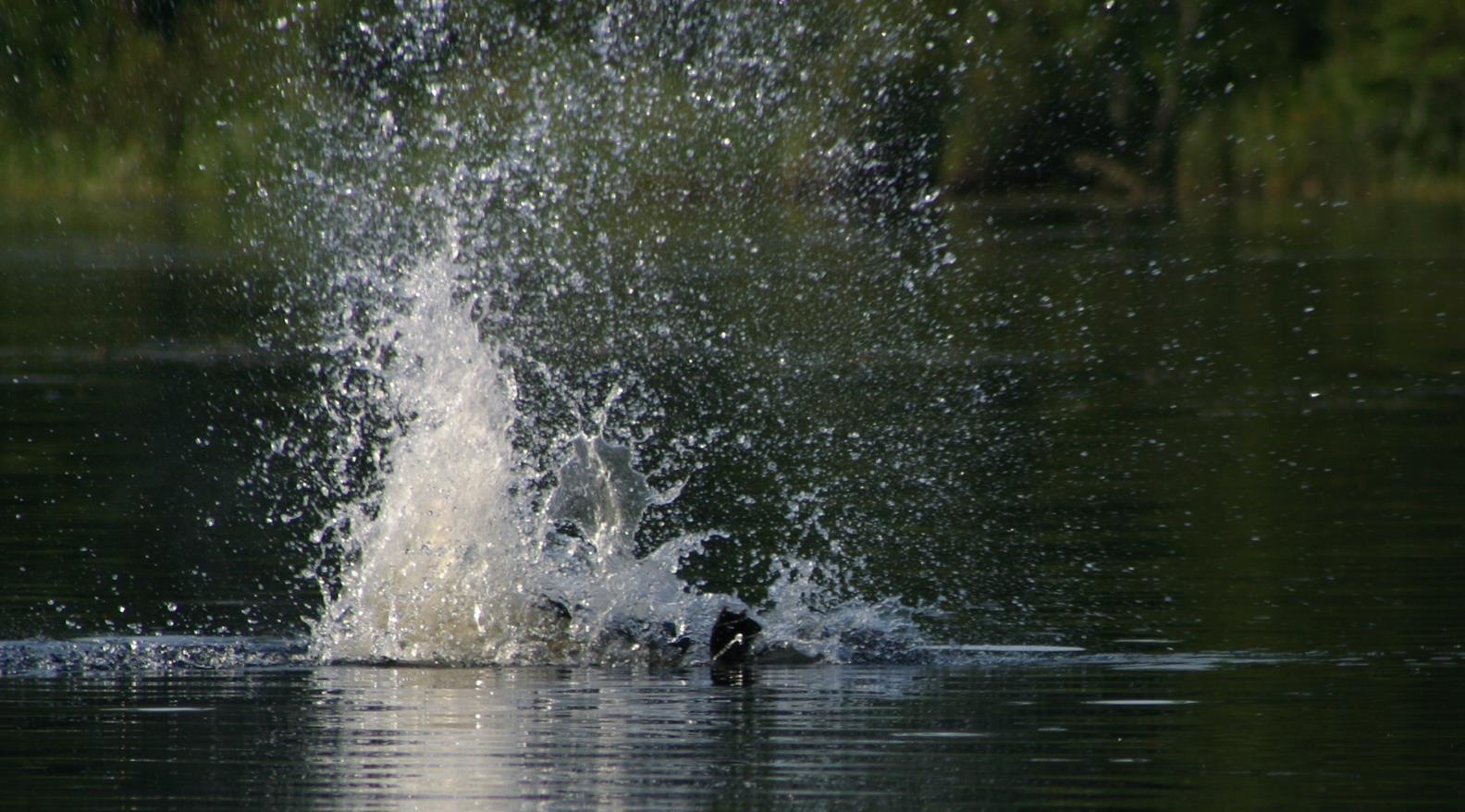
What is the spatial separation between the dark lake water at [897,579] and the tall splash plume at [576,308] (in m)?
0.22

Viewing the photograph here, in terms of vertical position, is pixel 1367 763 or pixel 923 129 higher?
pixel 923 129

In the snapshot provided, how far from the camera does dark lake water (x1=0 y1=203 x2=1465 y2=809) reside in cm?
714

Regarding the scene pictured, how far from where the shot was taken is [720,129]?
39531 millimetres

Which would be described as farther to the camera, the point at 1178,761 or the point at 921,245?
the point at 921,245

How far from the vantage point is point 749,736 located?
760 cm

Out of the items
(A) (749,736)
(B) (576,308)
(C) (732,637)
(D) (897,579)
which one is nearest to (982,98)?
(B) (576,308)

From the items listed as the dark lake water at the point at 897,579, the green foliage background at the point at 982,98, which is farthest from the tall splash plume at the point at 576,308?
the green foliage background at the point at 982,98

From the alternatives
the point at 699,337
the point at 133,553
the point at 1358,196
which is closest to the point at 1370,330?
the point at 699,337

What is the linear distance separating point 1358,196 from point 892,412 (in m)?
27.1

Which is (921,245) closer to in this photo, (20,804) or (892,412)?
(892,412)

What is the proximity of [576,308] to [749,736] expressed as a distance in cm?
1686

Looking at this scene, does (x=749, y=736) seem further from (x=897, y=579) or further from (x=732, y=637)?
(x=897, y=579)

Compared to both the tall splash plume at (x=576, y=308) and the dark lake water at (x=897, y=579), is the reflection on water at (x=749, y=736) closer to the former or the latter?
the dark lake water at (x=897, y=579)

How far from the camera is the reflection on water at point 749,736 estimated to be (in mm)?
6836
